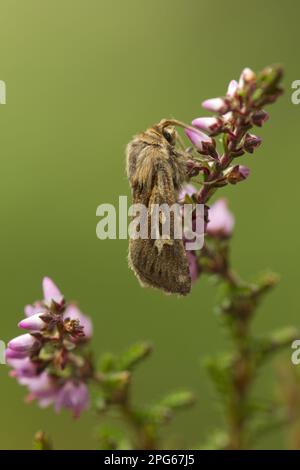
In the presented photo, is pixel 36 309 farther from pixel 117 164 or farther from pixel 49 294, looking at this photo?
pixel 117 164

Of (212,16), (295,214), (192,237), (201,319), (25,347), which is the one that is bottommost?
(25,347)

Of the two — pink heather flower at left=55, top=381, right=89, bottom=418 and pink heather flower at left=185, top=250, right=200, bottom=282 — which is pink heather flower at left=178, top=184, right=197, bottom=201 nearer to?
pink heather flower at left=185, top=250, right=200, bottom=282

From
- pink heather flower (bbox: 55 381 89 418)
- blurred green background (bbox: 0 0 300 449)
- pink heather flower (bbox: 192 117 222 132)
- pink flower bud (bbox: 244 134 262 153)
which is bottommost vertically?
pink heather flower (bbox: 55 381 89 418)

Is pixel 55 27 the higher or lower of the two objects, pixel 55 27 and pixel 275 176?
the higher

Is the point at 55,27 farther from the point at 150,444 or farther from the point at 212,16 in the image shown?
the point at 150,444

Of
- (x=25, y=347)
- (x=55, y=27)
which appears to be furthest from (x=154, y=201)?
(x=55, y=27)

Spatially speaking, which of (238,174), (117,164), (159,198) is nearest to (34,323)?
(159,198)

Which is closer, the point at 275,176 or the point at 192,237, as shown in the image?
the point at 192,237

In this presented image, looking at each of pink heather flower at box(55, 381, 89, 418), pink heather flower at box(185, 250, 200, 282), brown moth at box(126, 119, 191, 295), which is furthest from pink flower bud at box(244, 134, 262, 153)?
pink heather flower at box(55, 381, 89, 418)
